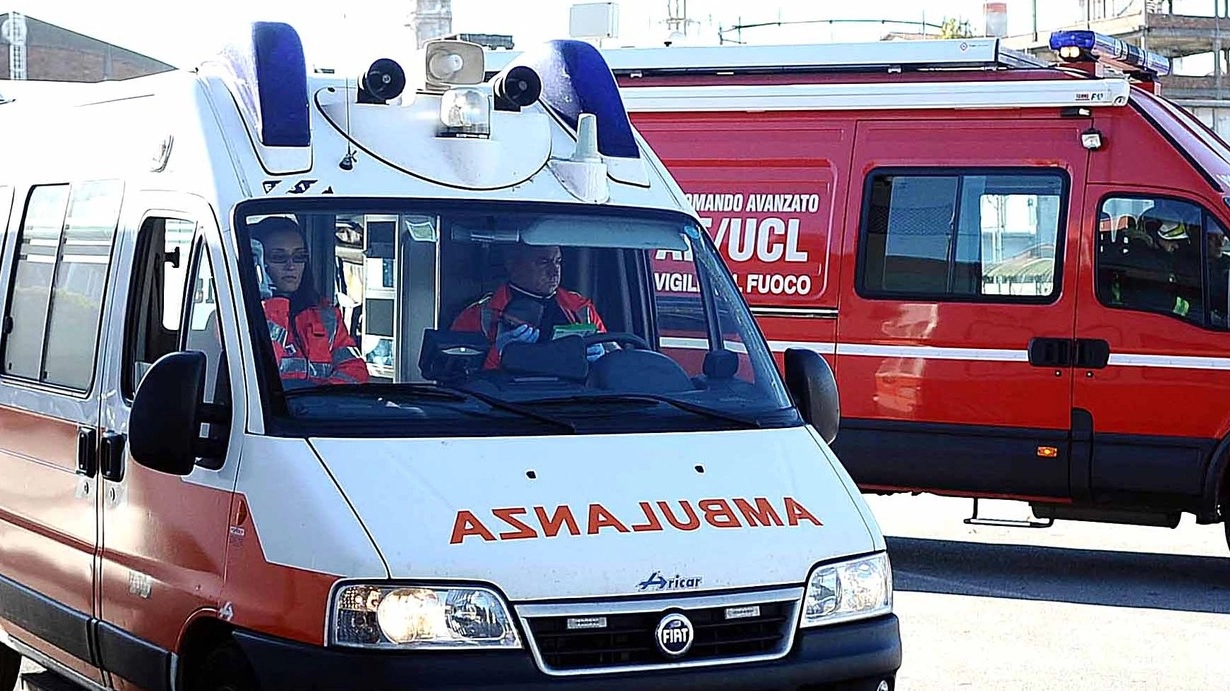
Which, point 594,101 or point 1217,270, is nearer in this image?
point 594,101

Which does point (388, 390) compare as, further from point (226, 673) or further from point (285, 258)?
point (226, 673)

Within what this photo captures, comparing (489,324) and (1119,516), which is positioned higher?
(489,324)

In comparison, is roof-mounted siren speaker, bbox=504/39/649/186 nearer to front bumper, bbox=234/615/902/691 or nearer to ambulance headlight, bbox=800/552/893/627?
ambulance headlight, bbox=800/552/893/627

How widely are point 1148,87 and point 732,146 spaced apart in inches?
96.7

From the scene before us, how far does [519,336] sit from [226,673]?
1.28 meters

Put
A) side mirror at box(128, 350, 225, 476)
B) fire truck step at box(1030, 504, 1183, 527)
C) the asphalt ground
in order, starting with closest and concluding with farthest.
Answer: side mirror at box(128, 350, 225, 476) < the asphalt ground < fire truck step at box(1030, 504, 1183, 527)

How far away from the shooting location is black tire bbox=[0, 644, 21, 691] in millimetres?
7082

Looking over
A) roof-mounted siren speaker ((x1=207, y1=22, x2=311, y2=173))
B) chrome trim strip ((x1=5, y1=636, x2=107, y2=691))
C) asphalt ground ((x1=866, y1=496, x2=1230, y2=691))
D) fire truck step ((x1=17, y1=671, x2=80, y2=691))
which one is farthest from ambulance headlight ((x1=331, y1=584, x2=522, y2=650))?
asphalt ground ((x1=866, y1=496, x2=1230, y2=691))

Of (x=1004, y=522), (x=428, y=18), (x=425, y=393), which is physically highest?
(x=428, y=18)

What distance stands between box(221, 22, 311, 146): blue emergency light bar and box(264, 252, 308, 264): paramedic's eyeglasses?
1.16 feet

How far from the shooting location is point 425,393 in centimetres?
519

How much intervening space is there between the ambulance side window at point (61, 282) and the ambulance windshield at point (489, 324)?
3.05 ft

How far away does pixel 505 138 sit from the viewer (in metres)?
5.83

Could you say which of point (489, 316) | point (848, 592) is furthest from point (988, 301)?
point (848, 592)
